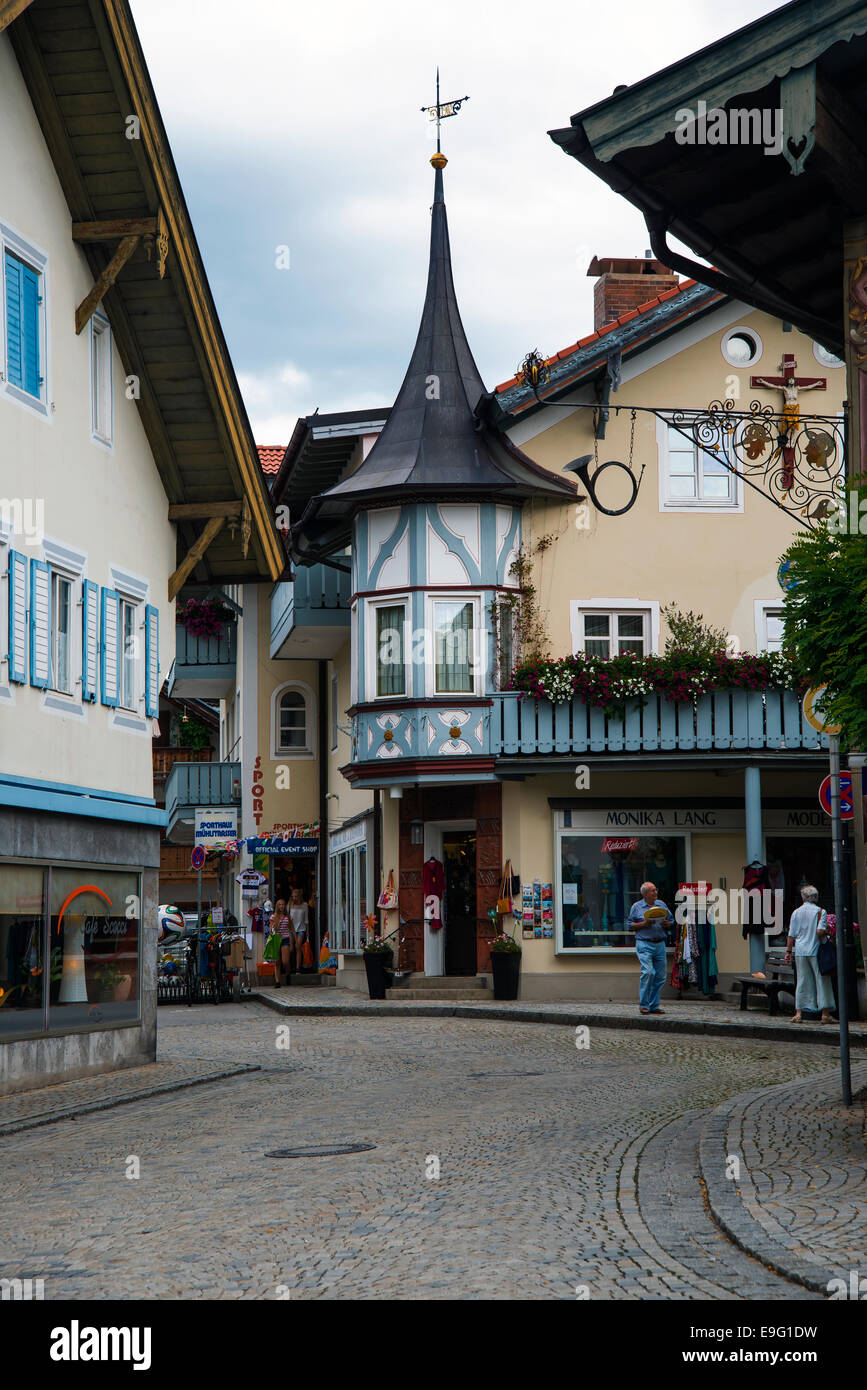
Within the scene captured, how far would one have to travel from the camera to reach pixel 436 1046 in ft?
68.1

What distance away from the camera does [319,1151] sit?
11.7 m

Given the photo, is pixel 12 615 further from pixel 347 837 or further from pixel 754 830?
pixel 347 837

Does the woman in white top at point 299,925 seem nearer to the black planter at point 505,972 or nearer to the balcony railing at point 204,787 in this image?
the balcony railing at point 204,787

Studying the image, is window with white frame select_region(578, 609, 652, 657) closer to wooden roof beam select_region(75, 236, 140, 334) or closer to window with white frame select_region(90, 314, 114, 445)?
window with white frame select_region(90, 314, 114, 445)

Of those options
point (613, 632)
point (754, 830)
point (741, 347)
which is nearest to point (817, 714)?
point (754, 830)

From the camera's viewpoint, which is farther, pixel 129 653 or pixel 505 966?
pixel 505 966

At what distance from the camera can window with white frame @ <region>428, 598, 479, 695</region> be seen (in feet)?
98.5

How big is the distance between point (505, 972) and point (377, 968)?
228cm

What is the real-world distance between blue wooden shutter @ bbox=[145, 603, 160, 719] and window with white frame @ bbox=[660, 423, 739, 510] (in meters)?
13.9

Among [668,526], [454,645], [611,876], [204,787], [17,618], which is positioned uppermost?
[668,526]

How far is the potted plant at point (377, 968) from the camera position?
98.1ft

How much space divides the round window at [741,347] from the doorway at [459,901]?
9.43m

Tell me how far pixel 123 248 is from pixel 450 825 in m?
15.8

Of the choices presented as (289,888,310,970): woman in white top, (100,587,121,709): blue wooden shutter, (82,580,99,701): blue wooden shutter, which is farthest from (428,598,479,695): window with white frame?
(82,580,99,701): blue wooden shutter
